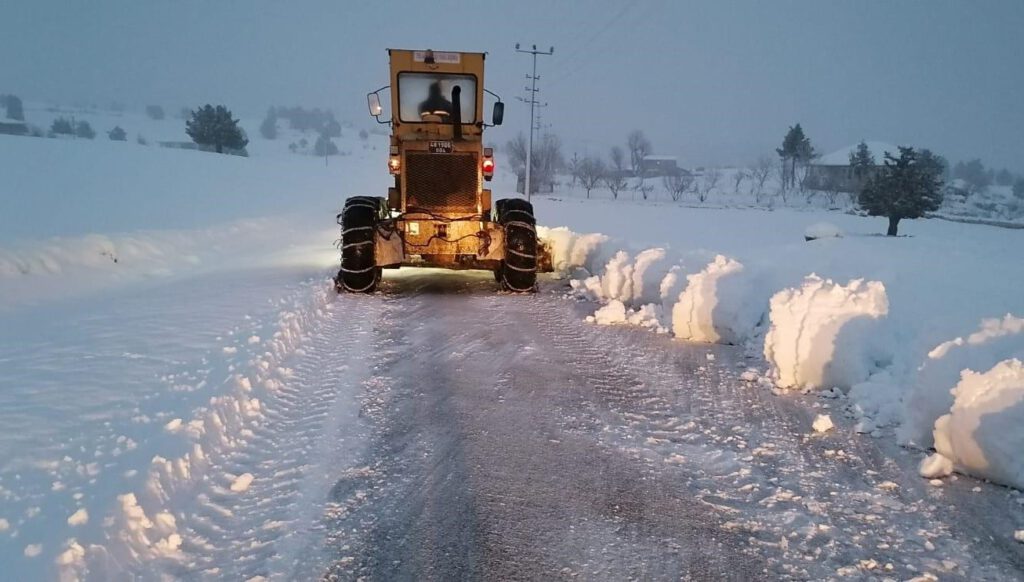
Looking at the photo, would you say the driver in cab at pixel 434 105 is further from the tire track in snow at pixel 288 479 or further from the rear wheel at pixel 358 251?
the tire track in snow at pixel 288 479

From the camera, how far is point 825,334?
249 inches

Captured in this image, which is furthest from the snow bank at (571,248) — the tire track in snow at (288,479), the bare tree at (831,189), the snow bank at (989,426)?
the bare tree at (831,189)

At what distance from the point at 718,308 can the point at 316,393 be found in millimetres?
4533

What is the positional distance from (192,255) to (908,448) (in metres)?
16.9

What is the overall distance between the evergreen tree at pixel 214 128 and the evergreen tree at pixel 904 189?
178 feet

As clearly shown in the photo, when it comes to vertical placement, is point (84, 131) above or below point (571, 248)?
above

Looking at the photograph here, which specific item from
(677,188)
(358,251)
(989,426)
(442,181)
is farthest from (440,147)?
(677,188)

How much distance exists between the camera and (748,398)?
6.06 meters

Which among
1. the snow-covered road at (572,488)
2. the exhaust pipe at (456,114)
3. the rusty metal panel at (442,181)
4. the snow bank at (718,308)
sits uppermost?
the exhaust pipe at (456,114)

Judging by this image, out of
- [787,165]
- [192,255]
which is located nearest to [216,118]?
[192,255]

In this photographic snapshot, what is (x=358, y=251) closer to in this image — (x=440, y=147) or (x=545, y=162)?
(x=440, y=147)

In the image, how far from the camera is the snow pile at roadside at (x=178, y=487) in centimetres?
338

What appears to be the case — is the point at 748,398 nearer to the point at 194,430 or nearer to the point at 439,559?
the point at 439,559

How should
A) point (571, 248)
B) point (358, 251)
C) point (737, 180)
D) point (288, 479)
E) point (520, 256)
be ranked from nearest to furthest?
point (288, 479) < point (358, 251) < point (520, 256) < point (571, 248) < point (737, 180)
